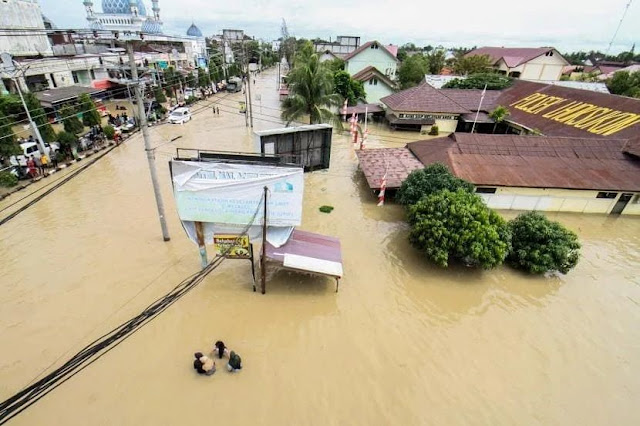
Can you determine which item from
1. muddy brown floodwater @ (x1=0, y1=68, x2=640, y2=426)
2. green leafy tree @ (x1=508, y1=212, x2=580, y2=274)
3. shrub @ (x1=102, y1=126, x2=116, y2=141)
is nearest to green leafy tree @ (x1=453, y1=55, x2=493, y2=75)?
muddy brown floodwater @ (x1=0, y1=68, x2=640, y2=426)

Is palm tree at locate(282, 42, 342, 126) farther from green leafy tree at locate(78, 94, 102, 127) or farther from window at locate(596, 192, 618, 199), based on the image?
window at locate(596, 192, 618, 199)

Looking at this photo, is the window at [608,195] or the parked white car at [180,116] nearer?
the window at [608,195]

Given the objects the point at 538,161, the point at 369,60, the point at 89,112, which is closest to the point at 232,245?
the point at 538,161

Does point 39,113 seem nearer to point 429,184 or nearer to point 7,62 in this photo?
point 7,62

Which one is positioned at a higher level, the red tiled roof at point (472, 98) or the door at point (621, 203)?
the red tiled roof at point (472, 98)

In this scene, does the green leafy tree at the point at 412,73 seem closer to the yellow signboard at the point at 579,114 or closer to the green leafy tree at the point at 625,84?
the yellow signboard at the point at 579,114

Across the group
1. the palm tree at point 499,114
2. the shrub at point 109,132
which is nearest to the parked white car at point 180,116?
the shrub at point 109,132

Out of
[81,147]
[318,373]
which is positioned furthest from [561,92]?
[81,147]
